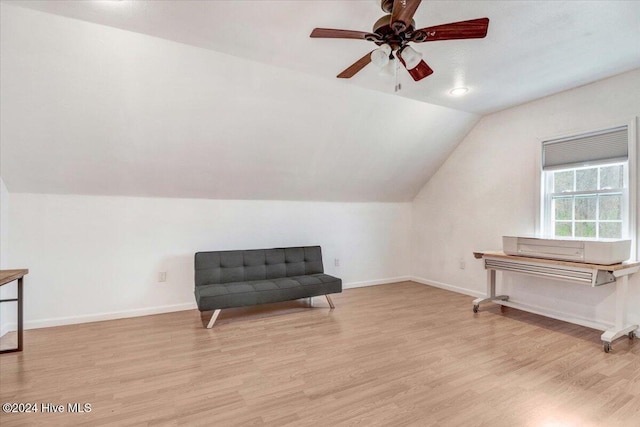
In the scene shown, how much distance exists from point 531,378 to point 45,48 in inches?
161

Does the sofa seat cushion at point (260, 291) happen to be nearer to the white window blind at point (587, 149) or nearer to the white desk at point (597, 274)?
the white desk at point (597, 274)

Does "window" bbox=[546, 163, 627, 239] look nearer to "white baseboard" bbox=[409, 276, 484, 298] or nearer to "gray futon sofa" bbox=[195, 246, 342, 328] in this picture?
"white baseboard" bbox=[409, 276, 484, 298]

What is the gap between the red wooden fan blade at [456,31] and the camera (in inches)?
64.1

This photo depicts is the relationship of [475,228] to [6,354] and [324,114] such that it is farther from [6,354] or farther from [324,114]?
[6,354]

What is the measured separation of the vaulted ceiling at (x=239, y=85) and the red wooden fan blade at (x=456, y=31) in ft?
1.19

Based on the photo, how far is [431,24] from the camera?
216cm

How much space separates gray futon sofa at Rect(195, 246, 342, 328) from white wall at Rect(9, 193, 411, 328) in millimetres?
323

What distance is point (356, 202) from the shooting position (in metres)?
4.97

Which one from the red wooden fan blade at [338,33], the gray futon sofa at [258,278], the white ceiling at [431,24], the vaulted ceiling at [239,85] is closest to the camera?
the red wooden fan blade at [338,33]

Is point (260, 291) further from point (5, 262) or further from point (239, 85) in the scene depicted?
point (5, 262)

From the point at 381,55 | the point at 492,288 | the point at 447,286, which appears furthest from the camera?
the point at 447,286

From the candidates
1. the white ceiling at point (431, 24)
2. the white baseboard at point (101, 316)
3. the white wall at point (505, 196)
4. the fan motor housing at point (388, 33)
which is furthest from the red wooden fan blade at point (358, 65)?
the white baseboard at point (101, 316)

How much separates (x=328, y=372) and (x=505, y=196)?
3142 millimetres

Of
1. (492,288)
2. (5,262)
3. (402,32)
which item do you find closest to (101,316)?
(5,262)
